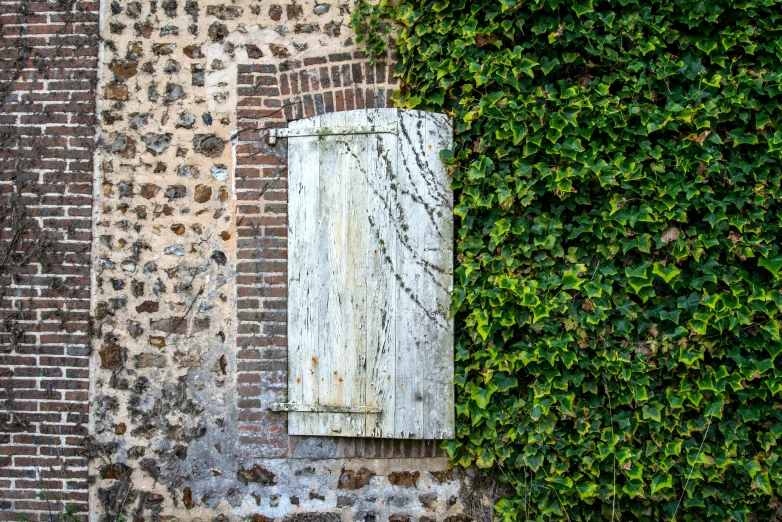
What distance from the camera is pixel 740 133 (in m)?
3.41

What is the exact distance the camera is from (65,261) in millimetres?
3812

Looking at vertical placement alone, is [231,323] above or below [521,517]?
above

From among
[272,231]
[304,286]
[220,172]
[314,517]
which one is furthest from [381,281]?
[314,517]

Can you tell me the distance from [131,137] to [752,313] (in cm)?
402

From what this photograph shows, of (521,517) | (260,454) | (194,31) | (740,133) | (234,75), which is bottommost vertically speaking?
(521,517)

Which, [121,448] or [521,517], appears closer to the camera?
[521,517]

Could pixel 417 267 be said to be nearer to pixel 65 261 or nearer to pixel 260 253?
pixel 260 253

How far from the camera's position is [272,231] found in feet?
12.1

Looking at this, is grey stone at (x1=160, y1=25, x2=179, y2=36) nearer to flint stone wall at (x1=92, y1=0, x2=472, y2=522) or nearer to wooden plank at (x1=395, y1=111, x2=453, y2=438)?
flint stone wall at (x1=92, y1=0, x2=472, y2=522)

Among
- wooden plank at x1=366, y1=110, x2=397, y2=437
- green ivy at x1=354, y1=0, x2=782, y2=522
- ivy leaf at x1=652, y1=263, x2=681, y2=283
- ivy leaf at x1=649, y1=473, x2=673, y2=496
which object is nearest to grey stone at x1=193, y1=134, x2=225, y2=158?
wooden plank at x1=366, y1=110, x2=397, y2=437

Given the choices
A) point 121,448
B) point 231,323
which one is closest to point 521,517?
point 231,323

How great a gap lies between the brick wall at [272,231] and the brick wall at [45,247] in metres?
1.06

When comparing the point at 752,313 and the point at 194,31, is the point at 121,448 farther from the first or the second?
the point at 752,313

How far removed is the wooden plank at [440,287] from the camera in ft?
11.7
